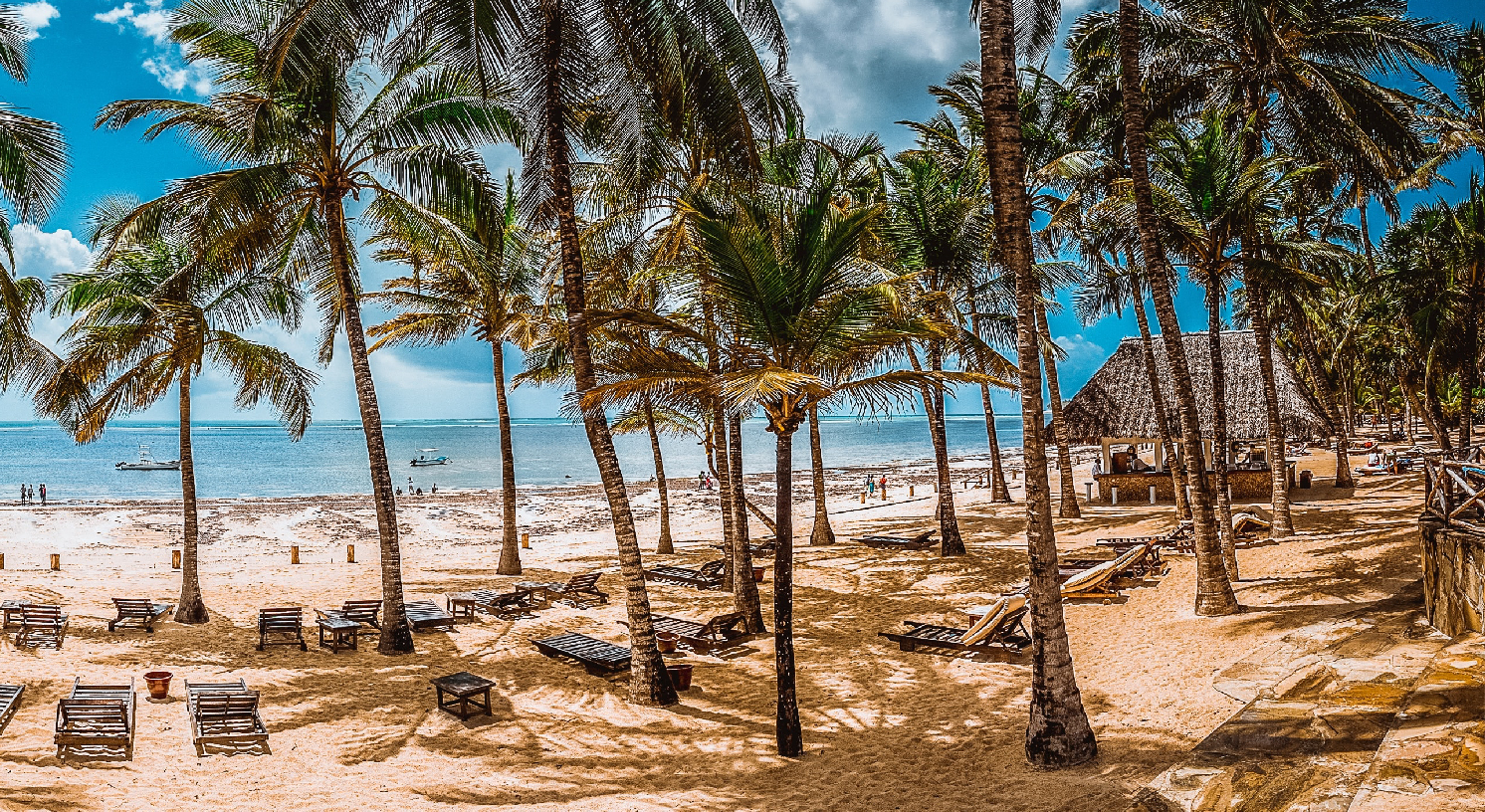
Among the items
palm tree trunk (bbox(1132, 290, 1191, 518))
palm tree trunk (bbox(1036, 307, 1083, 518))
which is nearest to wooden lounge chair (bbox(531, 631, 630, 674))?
palm tree trunk (bbox(1132, 290, 1191, 518))

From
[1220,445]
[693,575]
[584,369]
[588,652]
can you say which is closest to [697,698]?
[588,652]

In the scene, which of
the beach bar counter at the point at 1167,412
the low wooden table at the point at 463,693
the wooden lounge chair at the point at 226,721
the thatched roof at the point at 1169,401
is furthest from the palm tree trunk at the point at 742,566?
the thatched roof at the point at 1169,401

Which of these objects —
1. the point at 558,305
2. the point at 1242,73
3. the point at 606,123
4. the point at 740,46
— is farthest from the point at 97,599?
the point at 1242,73

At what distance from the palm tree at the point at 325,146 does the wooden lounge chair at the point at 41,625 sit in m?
4.12

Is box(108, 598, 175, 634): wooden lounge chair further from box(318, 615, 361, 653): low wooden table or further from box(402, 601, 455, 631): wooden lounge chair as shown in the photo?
box(402, 601, 455, 631): wooden lounge chair

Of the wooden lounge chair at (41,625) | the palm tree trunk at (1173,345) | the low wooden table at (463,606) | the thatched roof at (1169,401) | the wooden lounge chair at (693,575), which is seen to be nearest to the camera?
the palm tree trunk at (1173,345)

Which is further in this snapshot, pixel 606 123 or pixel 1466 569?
pixel 606 123

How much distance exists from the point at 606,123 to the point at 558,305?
6.86 m

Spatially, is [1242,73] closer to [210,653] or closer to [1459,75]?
[1459,75]

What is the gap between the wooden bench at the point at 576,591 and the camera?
1514 cm

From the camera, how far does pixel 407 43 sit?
10.3 metres

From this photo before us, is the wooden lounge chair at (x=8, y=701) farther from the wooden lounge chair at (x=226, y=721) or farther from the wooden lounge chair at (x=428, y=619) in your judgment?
the wooden lounge chair at (x=428, y=619)

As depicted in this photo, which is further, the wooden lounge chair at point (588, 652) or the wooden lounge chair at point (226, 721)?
the wooden lounge chair at point (588, 652)

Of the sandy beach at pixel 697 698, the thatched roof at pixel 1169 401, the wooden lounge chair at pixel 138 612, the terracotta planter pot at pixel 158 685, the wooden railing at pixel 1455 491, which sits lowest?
the sandy beach at pixel 697 698
